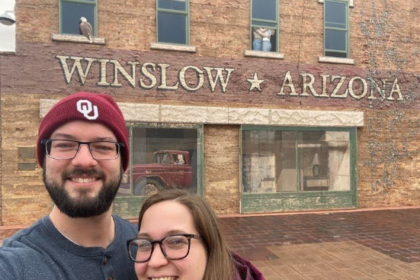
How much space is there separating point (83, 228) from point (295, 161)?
9713mm

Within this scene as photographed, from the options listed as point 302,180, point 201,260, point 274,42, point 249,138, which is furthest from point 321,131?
point 201,260

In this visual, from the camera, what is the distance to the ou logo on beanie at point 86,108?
1.66m

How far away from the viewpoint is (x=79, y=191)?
1.60 metres

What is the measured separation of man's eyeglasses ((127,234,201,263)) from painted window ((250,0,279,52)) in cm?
946

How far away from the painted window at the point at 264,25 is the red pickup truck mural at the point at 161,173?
4.13m

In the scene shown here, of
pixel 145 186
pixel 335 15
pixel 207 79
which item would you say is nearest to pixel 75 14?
pixel 207 79

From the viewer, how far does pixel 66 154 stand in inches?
64.3

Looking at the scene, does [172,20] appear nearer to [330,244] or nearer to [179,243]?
[330,244]

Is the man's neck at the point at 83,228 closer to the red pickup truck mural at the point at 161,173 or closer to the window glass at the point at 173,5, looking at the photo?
the red pickup truck mural at the point at 161,173

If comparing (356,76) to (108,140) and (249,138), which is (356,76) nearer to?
(249,138)

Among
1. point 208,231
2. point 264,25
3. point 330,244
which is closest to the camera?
point 208,231

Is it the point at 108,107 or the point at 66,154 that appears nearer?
the point at 66,154

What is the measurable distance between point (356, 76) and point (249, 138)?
429 cm

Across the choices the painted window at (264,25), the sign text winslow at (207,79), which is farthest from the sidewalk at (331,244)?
the painted window at (264,25)
